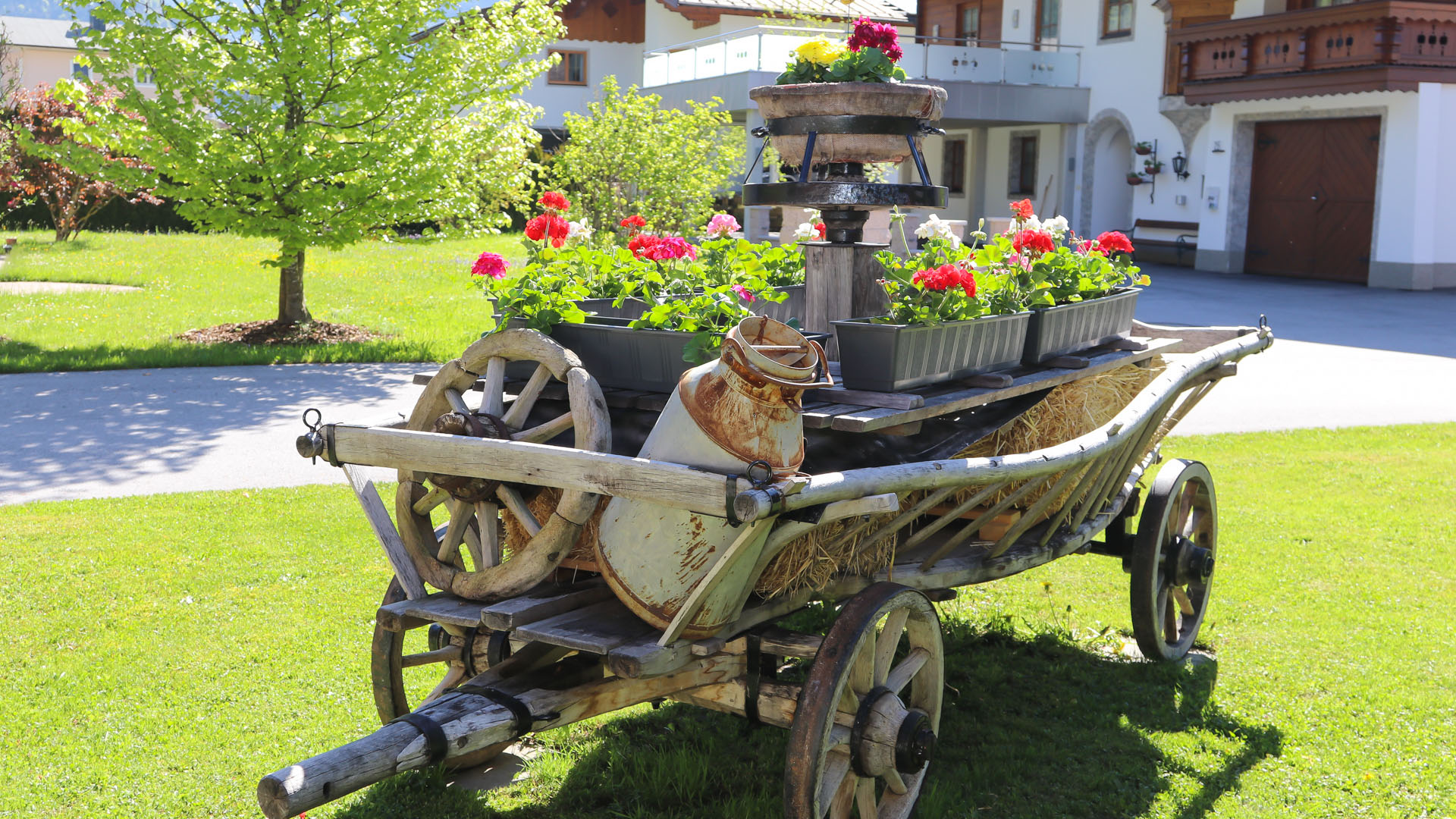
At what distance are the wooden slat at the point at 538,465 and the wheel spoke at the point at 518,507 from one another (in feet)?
0.66

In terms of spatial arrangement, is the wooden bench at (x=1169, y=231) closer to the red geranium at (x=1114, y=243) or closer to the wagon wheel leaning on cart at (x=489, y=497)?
the red geranium at (x=1114, y=243)

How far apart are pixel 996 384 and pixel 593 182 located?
13474 mm

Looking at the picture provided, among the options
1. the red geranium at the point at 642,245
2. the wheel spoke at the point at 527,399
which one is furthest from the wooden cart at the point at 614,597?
the red geranium at the point at 642,245

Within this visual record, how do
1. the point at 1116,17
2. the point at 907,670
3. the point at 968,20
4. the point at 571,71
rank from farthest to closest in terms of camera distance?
the point at 571,71 < the point at 968,20 < the point at 1116,17 < the point at 907,670

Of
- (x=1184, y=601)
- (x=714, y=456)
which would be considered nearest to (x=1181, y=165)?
(x=1184, y=601)

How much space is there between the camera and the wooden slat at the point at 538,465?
104 inches

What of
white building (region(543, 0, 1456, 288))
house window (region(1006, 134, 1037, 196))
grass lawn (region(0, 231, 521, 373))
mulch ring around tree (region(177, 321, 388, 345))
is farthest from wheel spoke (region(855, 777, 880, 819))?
house window (region(1006, 134, 1037, 196))

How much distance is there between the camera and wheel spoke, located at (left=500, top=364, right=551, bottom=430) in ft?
10.8

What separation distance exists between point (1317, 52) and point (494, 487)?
21.2 metres

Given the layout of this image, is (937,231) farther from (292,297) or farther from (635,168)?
(635,168)

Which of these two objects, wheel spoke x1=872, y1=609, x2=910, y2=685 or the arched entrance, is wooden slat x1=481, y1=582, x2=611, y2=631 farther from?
the arched entrance

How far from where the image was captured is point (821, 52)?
15.2 ft

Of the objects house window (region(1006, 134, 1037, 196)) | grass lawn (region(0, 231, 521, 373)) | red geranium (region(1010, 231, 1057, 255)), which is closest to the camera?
red geranium (region(1010, 231, 1057, 255))

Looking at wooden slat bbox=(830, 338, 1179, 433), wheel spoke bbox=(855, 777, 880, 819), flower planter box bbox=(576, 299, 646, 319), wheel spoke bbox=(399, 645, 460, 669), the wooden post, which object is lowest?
wheel spoke bbox=(855, 777, 880, 819)
